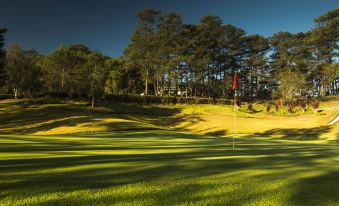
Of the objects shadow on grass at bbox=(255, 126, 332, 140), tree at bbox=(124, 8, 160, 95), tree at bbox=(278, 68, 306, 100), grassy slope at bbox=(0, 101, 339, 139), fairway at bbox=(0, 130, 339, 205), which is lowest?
shadow on grass at bbox=(255, 126, 332, 140)

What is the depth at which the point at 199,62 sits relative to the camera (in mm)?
83000

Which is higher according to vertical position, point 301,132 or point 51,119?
point 51,119

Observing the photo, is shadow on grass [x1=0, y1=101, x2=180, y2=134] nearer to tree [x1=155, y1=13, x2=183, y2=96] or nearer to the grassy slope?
the grassy slope

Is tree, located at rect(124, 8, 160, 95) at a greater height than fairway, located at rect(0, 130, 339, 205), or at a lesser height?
greater

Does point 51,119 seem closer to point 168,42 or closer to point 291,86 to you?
point 168,42

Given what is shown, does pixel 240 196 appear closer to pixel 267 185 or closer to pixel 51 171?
pixel 267 185

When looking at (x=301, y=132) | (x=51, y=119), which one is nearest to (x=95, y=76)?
(x=51, y=119)

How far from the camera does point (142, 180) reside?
6340 millimetres

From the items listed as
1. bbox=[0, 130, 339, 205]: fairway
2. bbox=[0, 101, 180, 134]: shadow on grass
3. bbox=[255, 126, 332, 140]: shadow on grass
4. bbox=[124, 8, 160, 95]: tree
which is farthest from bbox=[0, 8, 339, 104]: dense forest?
bbox=[0, 130, 339, 205]: fairway

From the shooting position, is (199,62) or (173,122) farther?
(199,62)

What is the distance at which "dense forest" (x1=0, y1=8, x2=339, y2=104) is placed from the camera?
5616 cm

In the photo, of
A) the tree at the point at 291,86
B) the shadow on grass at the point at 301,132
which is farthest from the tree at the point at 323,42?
the shadow on grass at the point at 301,132

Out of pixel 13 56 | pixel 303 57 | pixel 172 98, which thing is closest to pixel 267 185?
pixel 13 56

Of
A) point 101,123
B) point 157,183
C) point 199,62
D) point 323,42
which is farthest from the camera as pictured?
point 323,42
